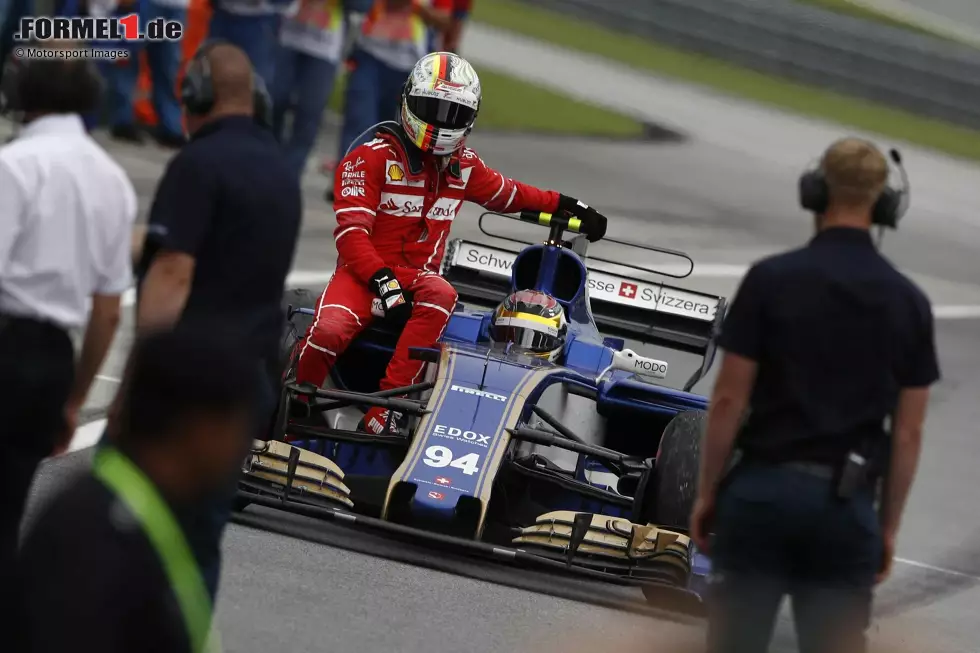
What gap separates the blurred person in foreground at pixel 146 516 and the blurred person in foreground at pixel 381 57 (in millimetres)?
11166

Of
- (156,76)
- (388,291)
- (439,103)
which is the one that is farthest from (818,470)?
(156,76)

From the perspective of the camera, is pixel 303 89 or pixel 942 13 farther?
pixel 942 13

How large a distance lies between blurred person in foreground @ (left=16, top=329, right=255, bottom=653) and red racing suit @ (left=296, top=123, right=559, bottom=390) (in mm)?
4649

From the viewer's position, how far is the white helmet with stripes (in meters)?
8.26

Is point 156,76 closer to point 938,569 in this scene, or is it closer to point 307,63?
point 307,63

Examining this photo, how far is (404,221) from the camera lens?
852 centimetres

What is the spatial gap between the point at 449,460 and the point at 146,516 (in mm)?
4170

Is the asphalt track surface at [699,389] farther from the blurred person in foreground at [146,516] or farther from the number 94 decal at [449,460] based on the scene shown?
the blurred person in foreground at [146,516]

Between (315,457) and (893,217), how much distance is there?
297 cm

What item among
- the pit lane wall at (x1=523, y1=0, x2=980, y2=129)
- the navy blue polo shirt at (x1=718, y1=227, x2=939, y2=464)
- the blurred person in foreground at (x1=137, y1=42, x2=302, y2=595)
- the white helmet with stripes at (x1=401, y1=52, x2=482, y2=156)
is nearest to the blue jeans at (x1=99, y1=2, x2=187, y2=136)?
the white helmet with stripes at (x1=401, y1=52, x2=482, y2=156)

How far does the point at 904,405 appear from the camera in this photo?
466 cm

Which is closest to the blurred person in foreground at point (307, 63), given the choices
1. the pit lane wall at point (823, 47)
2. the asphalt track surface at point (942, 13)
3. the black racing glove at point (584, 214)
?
the black racing glove at point (584, 214)

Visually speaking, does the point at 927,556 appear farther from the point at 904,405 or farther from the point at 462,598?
the point at 904,405

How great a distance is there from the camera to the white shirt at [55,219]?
470 centimetres
